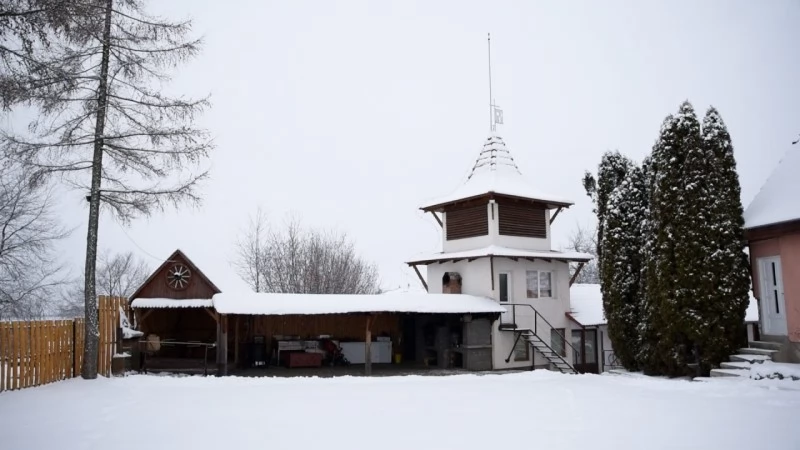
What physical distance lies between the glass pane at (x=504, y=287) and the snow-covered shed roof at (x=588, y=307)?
12.1 feet

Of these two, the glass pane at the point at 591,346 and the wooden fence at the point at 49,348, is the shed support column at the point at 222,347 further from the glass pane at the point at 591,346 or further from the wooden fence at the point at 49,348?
the glass pane at the point at 591,346

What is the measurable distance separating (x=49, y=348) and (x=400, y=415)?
9.04 m

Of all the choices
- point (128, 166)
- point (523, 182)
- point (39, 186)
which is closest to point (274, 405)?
point (128, 166)

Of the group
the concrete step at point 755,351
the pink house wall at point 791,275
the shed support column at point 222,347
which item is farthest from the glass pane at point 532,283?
the shed support column at point 222,347

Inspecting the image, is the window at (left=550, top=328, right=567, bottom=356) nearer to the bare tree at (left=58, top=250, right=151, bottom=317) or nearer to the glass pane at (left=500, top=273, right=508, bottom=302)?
the glass pane at (left=500, top=273, right=508, bottom=302)

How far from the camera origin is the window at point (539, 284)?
2273 centimetres

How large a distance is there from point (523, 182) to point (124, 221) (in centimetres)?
1581

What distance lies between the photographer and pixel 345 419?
991cm

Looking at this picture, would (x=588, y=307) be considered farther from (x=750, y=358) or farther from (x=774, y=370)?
(x=774, y=370)

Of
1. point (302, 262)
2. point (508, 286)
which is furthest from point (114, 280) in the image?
point (508, 286)

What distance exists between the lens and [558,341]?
23156 millimetres

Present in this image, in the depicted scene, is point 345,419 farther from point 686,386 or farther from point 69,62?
point 69,62

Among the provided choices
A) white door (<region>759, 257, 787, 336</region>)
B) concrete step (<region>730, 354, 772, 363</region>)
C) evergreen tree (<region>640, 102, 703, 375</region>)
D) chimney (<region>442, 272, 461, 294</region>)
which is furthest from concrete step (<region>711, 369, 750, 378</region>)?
chimney (<region>442, 272, 461, 294</region>)

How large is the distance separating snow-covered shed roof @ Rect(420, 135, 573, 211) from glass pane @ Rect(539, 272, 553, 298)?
299 cm
